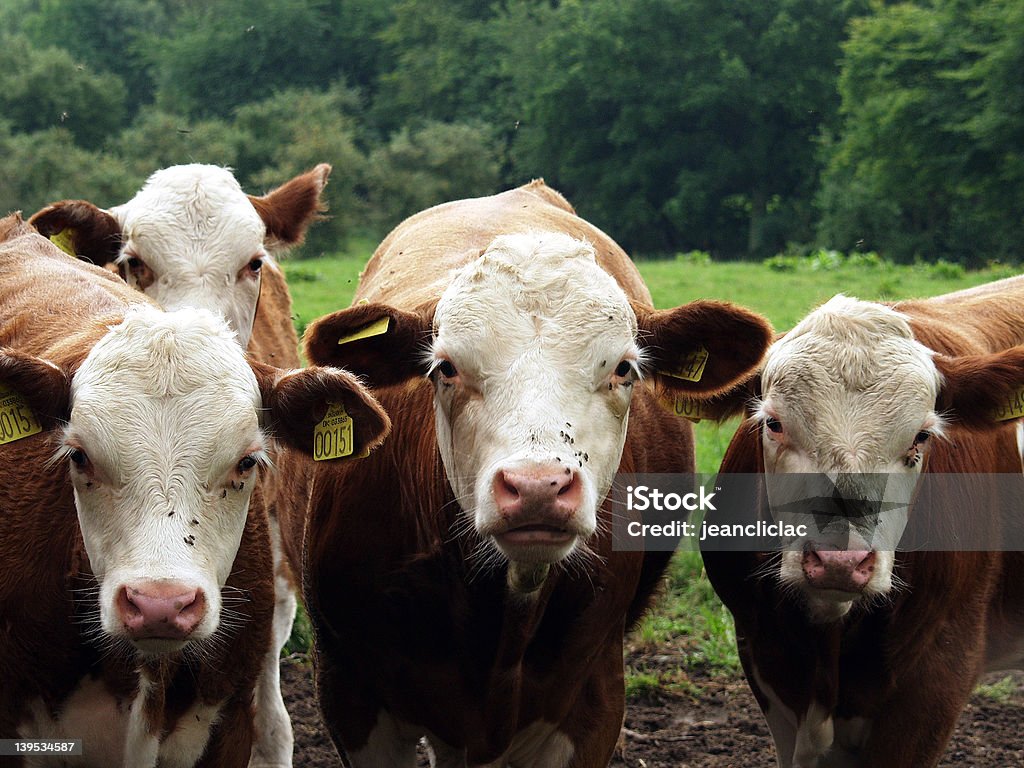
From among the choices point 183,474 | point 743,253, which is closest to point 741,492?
point 183,474

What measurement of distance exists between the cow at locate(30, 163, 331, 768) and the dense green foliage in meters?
25.4

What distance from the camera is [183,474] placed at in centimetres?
338

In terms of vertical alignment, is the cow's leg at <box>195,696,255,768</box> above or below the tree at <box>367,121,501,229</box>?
above

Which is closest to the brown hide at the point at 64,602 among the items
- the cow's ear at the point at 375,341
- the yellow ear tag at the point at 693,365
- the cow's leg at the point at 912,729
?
the cow's ear at the point at 375,341

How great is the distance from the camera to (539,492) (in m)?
3.14

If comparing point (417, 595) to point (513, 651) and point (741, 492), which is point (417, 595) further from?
point (741, 492)

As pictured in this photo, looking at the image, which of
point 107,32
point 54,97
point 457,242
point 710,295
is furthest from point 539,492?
point 107,32

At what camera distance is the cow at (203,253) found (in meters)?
5.59

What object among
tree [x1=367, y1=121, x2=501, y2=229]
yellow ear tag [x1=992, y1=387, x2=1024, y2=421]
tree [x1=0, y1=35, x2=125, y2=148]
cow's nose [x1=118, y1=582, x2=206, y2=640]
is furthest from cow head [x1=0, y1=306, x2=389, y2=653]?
tree [x1=0, y1=35, x2=125, y2=148]

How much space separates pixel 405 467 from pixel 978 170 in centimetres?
3711

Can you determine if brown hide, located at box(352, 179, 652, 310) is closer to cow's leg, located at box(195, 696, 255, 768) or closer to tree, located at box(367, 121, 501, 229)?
cow's leg, located at box(195, 696, 255, 768)

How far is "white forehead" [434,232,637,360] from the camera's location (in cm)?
354

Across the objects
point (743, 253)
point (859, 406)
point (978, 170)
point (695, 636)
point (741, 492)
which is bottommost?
point (743, 253)

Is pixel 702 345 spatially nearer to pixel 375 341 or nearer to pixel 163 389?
pixel 375 341
